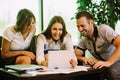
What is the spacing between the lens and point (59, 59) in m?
2.00

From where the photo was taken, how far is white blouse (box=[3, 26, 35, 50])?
2.66 meters

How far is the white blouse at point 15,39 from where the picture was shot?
105 inches

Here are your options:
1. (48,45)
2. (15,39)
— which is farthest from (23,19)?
(48,45)

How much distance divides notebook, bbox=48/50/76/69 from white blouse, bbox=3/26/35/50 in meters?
0.82

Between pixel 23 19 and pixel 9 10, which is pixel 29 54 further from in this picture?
pixel 9 10

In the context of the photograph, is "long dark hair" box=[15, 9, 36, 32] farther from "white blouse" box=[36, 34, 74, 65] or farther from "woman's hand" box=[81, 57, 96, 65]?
"woman's hand" box=[81, 57, 96, 65]

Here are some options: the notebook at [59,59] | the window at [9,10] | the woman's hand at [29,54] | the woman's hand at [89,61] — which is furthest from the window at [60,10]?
the notebook at [59,59]

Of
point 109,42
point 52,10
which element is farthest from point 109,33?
point 52,10

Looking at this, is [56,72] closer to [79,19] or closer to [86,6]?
[79,19]

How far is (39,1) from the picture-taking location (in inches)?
160

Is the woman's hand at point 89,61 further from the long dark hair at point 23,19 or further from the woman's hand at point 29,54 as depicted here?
the long dark hair at point 23,19

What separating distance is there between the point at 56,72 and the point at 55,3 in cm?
251

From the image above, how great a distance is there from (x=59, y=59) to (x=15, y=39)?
0.87 metres

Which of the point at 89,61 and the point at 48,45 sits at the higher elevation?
the point at 48,45
